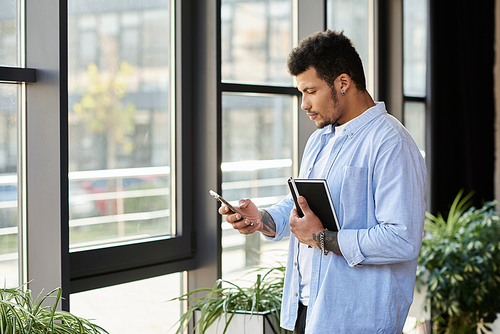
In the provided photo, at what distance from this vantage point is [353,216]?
1.53 meters

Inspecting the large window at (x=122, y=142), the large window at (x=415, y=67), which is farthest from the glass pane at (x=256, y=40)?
the large window at (x=415, y=67)

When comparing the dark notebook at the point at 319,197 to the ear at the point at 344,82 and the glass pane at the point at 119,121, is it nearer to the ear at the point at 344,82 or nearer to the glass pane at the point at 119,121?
the ear at the point at 344,82

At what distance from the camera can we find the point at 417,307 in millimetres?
3520

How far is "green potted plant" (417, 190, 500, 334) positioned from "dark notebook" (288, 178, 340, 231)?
2038 mm

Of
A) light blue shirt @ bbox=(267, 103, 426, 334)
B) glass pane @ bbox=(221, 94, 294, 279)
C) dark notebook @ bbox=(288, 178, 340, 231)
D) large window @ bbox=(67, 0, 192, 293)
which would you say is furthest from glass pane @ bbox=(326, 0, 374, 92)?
dark notebook @ bbox=(288, 178, 340, 231)

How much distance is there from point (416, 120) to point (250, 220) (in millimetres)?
2570

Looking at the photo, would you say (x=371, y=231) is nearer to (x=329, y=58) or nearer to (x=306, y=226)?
(x=306, y=226)

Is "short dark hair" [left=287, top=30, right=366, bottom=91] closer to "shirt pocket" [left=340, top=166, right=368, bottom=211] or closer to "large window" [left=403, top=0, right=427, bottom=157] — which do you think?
"shirt pocket" [left=340, top=166, right=368, bottom=211]

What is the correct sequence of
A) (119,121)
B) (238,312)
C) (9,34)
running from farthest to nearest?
1. (119,121)
2. (238,312)
3. (9,34)

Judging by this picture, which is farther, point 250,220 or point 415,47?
point 415,47

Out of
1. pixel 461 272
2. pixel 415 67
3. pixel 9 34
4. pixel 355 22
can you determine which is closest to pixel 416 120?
pixel 415 67

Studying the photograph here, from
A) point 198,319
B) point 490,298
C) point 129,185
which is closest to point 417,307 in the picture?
point 490,298

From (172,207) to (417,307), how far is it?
6.67ft

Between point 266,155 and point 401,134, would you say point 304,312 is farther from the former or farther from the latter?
point 266,155
